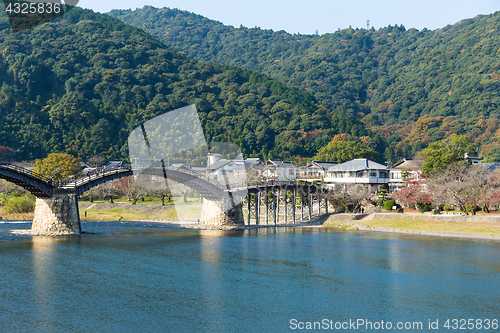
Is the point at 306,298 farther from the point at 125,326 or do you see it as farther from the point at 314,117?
the point at 314,117

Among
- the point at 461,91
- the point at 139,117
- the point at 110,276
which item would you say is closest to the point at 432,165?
the point at 110,276

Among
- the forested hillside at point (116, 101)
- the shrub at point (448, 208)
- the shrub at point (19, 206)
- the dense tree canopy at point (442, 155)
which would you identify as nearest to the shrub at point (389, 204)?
the dense tree canopy at point (442, 155)

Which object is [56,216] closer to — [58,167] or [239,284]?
[239,284]

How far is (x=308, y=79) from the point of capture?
181 metres

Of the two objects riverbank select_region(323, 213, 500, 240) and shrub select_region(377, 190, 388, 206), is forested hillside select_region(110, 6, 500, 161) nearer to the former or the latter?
shrub select_region(377, 190, 388, 206)

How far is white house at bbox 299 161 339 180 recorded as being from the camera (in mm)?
81344

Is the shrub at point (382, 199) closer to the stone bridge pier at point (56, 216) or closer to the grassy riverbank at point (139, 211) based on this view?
the grassy riverbank at point (139, 211)

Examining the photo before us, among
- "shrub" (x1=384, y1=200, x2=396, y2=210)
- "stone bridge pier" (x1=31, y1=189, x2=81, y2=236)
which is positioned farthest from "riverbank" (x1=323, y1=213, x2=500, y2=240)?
"stone bridge pier" (x1=31, y1=189, x2=81, y2=236)

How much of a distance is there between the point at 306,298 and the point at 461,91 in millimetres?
131268

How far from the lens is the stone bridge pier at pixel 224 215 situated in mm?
49188

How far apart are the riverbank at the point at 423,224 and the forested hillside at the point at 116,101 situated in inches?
2143

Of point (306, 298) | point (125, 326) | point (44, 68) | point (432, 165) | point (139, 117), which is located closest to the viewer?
point (125, 326)

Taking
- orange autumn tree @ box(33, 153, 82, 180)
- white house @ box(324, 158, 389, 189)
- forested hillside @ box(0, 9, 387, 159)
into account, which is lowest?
white house @ box(324, 158, 389, 189)

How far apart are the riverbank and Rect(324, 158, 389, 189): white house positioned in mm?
13896
